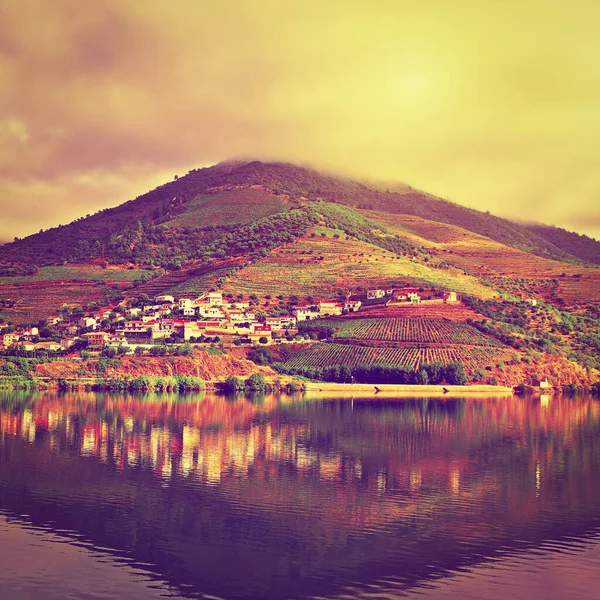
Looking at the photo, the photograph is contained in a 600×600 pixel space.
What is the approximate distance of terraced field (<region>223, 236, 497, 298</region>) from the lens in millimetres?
158000

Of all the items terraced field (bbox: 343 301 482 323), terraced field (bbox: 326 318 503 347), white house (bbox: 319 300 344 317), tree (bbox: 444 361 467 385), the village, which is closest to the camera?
tree (bbox: 444 361 467 385)

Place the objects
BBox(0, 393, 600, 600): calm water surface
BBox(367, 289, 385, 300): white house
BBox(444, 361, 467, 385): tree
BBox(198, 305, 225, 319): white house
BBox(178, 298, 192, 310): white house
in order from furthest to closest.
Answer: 1. BBox(367, 289, 385, 300): white house
2. BBox(178, 298, 192, 310): white house
3. BBox(198, 305, 225, 319): white house
4. BBox(444, 361, 467, 385): tree
5. BBox(0, 393, 600, 600): calm water surface

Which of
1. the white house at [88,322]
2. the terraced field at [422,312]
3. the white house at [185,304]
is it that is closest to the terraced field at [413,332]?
the terraced field at [422,312]

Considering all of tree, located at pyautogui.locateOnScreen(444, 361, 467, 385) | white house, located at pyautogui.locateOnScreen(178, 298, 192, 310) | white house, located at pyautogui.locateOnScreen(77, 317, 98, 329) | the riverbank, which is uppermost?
white house, located at pyautogui.locateOnScreen(178, 298, 192, 310)

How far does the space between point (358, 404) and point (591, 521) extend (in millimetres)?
57038

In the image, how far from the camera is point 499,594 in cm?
3164

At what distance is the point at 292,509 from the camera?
143 feet

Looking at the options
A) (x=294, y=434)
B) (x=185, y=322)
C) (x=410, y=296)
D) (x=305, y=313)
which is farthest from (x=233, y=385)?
(x=294, y=434)

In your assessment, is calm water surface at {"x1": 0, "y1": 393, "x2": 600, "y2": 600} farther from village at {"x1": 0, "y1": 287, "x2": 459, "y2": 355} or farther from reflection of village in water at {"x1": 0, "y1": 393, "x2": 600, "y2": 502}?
village at {"x1": 0, "y1": 287, "x2": 459, "y2": 355}

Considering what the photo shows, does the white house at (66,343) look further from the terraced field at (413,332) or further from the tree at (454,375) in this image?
the tree at (454,375)

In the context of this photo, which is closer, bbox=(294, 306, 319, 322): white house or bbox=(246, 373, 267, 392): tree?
bbox=(246, 373, 267, 392): tree

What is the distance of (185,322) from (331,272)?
115 feet

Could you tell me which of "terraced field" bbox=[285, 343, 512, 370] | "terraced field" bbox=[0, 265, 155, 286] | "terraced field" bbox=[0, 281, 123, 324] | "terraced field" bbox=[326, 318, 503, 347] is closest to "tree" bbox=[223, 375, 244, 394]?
"terraced field" bbox=[285, 343, 512, 370]

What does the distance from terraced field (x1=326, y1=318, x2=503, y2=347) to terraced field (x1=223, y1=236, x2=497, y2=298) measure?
19.6 meters
